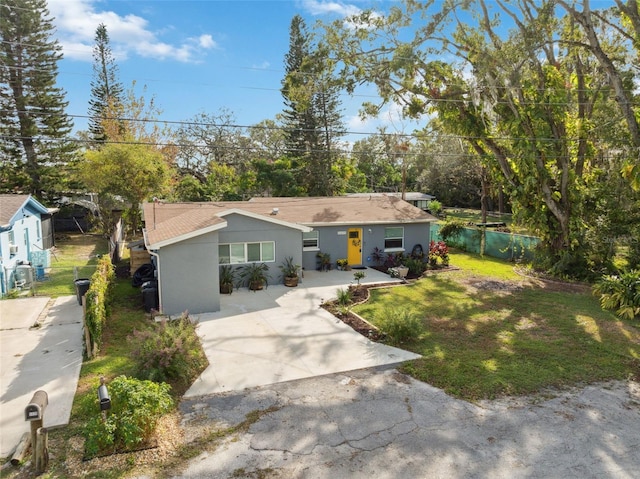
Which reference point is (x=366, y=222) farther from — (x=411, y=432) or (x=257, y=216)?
(x=411, y=432)

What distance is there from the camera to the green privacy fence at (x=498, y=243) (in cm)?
2075

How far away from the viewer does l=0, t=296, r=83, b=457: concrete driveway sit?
21.7 feet

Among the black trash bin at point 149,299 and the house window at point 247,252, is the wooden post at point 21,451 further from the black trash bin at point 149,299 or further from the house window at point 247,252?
the house window at point 247,252

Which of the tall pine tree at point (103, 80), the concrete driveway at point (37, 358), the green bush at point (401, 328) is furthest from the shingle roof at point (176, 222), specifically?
the tall pine tree at point (103, 80)

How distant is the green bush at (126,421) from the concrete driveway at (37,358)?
3.76ft

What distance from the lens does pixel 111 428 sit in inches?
223

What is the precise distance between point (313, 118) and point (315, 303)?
1042 inches

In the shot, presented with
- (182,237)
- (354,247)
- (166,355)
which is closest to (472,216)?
(354,247)

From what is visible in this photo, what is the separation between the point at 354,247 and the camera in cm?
1897

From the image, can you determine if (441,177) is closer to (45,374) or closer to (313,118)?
(313,118)

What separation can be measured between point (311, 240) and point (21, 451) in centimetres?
1351

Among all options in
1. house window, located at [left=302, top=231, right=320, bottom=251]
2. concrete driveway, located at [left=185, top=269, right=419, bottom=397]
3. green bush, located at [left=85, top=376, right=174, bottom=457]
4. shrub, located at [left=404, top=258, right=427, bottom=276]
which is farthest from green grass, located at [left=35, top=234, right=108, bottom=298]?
shrub, located at [left=404, top=258, right=427, bottom=276]

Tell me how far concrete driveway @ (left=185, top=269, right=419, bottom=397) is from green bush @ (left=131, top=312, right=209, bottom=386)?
376 millimetres

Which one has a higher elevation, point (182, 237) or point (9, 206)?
point (9, 206)
